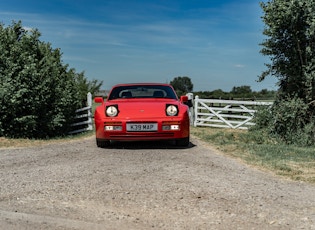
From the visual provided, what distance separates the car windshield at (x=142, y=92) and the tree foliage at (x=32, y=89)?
158 inches

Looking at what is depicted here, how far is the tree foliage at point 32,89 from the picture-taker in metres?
12.1

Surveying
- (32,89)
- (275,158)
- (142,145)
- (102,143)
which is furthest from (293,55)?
(32,89)

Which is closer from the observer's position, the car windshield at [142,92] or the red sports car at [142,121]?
the red sports car at [142,121]

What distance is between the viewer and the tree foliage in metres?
12.1

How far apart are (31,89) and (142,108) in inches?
235

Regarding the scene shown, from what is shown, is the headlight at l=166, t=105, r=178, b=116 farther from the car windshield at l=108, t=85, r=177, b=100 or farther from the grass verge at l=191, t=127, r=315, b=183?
the grass verge at l=191, t=127, r=315, b=183

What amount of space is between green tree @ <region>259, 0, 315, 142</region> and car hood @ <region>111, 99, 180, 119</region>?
4609 mm

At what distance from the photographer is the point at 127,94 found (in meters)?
9.54

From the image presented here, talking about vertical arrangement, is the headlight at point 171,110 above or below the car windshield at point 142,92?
below

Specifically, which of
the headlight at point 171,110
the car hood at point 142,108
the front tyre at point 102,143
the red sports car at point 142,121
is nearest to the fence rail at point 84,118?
the front tyre at point 102,143

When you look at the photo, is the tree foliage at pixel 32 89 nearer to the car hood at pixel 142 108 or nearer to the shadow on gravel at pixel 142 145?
the shadow on gravel at pixel 142 145

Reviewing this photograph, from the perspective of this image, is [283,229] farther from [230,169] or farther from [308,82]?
[308,82]

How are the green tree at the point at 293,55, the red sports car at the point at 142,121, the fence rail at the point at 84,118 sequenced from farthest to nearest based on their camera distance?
the fence rail at the point at 84,118 < the green tree at the point at 293,55 < the red sports car at the point at 142,121

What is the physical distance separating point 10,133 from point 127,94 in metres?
4.94
